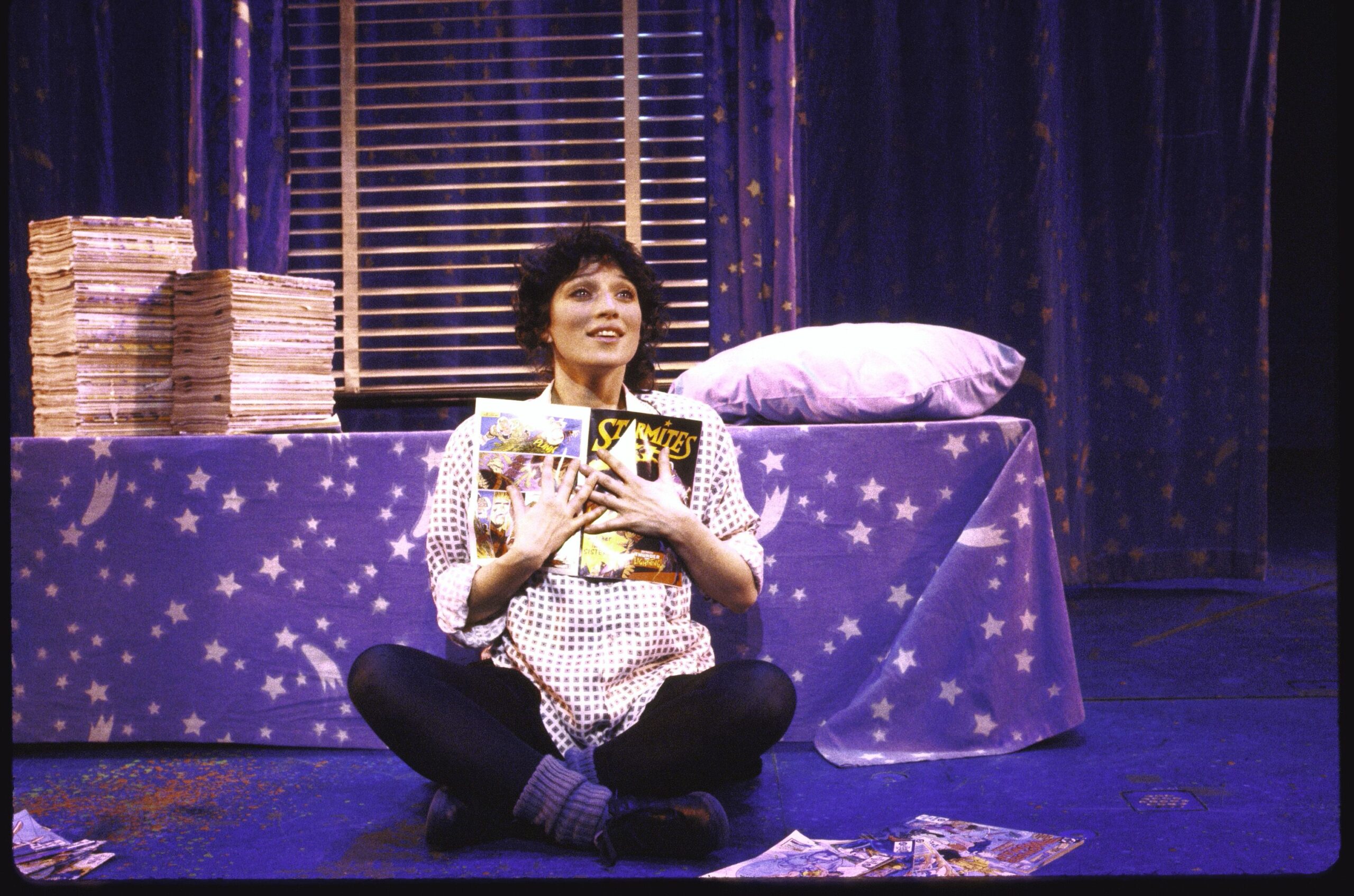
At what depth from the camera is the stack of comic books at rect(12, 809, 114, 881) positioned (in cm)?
130

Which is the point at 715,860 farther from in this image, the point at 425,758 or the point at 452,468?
the point at 452,468

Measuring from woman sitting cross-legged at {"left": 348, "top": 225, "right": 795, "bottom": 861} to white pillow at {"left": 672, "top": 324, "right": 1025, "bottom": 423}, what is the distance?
0.26 metres

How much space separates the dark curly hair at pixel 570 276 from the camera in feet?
5.11

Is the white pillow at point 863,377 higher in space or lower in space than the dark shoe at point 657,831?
higher

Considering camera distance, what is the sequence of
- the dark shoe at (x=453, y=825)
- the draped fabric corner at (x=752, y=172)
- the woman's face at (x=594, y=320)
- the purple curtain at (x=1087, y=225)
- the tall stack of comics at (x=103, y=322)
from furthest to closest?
the purple curtain at (x=1087, y=225)
the draped fabric corner at (x=752, y=172)
the tall stack of comics at (x=103, y=322)
the woman's face at (x=594, y=320)
the dark shoe at (x=453, y=825)

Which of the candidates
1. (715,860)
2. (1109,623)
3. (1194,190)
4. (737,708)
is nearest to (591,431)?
(737,708)

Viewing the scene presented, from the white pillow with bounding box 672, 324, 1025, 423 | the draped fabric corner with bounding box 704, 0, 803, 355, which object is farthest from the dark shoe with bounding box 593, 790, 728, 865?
the draped fabric corner with bounding box 704, 0, 803, 355

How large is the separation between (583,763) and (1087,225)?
269cm

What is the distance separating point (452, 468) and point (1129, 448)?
2580mm

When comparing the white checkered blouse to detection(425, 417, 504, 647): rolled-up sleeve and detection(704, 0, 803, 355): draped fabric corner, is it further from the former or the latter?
detection(704, 0, 803, 355): draped fabric corner

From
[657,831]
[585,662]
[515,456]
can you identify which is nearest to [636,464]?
[515,456]

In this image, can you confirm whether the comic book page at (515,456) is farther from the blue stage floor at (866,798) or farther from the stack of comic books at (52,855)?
the stack of comic books at (52,855)

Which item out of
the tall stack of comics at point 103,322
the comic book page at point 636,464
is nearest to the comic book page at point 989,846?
the comic book page at point 636,464

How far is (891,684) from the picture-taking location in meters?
1.76
